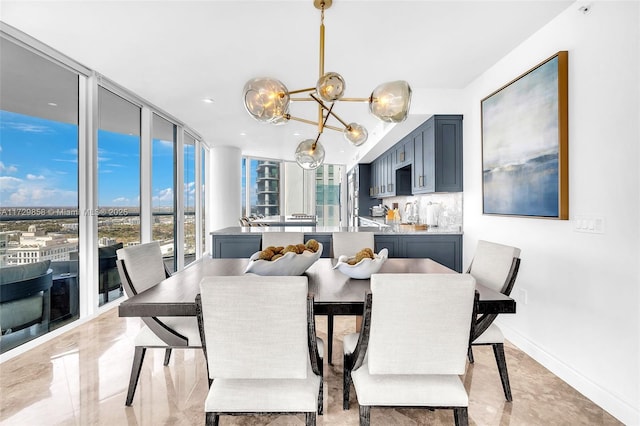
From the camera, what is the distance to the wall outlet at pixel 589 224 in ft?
6.40

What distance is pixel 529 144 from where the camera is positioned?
2.50m

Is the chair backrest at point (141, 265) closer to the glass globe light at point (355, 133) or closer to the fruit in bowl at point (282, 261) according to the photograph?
the fruit in bowl at point (282, 261)

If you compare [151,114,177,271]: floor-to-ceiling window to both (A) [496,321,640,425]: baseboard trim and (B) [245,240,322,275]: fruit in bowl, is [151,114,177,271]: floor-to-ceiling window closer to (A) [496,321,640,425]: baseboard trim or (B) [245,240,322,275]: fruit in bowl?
(B) [245,240,322,275]: fruit in bowl

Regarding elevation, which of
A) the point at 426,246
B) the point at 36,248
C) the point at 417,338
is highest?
the point at 36,248

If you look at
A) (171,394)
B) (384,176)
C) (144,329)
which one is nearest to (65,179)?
(144,329)

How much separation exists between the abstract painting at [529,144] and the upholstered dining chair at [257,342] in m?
2.09

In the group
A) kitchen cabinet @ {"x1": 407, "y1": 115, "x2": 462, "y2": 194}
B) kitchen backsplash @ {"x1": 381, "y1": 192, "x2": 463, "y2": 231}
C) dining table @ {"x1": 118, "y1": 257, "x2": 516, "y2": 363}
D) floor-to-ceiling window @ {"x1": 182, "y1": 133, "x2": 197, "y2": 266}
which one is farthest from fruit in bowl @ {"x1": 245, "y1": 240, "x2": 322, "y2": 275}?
floor-to-ceiling window @ {"x1": 182, "y1": 133, "x2": 197, "y2": 266}

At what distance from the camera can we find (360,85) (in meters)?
3.50

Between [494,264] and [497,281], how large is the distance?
0.12 m

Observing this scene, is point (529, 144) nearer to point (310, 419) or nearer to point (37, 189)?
point (310, 419)

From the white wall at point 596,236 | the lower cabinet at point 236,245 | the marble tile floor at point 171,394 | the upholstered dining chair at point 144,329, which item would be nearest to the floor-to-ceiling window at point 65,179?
the marble tile floor at point 171,394

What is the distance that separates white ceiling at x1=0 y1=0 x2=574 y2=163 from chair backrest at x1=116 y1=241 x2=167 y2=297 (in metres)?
1.69

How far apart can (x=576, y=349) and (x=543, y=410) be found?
58 cm

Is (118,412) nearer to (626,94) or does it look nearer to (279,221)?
(626,94)
